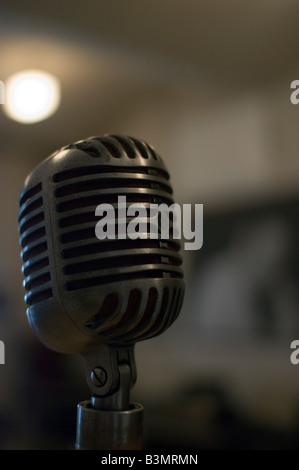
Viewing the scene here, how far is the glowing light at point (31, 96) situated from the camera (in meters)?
1.70

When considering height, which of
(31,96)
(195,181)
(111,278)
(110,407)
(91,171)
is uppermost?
(31,96)

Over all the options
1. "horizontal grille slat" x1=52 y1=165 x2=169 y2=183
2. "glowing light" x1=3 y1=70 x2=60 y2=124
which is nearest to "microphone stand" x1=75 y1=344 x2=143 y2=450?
"horizontal grille slat" x1=52 y1=165 x2=169 y2=183

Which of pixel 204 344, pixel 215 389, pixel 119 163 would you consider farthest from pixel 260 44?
Answer: pixel 119 163

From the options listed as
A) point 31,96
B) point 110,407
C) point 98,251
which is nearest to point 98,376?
point 110,407

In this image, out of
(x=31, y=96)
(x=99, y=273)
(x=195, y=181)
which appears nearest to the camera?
(x=99, y=273)

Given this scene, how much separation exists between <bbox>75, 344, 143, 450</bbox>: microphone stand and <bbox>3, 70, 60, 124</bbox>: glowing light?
4.49 feet

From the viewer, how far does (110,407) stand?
1.70ft

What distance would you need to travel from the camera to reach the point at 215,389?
56.5 inches

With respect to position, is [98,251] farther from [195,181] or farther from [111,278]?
[195,181]

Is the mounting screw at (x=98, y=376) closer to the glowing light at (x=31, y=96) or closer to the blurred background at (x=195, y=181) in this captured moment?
the blurred background at (x=195, y=181)

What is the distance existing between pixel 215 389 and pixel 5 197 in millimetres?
947

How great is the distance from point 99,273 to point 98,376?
0.40 ft

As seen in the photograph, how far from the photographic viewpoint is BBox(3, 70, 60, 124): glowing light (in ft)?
5.59

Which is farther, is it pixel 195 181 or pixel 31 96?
pixel 31 96
